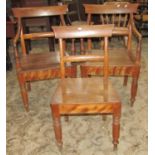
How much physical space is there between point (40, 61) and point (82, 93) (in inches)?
27.6

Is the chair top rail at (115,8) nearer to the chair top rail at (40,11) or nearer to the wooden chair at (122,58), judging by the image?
the wooden chair at (122,58)

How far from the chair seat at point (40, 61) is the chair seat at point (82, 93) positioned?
1.18 feet

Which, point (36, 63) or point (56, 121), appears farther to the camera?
point (36, 63)

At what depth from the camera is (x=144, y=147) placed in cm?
189

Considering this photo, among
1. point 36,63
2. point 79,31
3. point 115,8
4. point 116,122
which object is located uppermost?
point 115,8

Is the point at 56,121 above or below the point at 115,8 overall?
below

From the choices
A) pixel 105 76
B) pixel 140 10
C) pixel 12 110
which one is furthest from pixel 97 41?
pixel 105 76

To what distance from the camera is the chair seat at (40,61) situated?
2189 millimetres

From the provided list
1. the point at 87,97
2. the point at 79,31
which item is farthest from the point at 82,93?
the point at 79,31

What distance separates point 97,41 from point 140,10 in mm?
927

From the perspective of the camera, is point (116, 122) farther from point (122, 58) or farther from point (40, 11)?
point (40, 11)

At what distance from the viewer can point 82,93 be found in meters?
1.78

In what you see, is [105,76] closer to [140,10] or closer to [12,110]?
[12,110]
